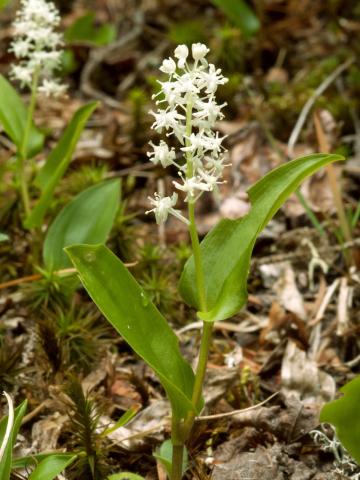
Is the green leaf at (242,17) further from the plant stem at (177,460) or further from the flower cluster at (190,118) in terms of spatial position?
the plant stem at (177,460)

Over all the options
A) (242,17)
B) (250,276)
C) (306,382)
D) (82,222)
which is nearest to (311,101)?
(242,17)

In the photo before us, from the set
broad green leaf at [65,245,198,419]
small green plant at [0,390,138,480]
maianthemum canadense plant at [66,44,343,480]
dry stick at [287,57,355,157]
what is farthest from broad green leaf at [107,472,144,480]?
dry stick at [287,57,355,157]

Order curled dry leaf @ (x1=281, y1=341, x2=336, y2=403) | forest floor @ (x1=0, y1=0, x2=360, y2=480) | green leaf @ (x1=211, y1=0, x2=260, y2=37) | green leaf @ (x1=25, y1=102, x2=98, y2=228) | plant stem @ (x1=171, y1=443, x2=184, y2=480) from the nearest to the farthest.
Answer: plant stem @ (x1=171, y1=443, x2=184, y2=480) < forest floor @ (x1=0, y1=0, x2=360, y2=480) < curled dry leaf @ (x1=281, y1=341, x2=336, y2=403) < green leaf @ (x1=25, y1=102, x2=98, y2=228) < green leaf @ (x1=211, y1=0, x2=260, y2=37)

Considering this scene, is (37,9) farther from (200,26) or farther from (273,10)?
(273,10)

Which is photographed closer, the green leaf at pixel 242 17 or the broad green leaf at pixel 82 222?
the broad green leaf at pixel 82 222

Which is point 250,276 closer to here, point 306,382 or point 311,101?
point 306,382

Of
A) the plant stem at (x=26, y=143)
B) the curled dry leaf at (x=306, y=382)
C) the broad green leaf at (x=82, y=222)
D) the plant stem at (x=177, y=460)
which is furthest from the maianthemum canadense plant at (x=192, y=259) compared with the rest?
the plant stem at (x=26, y=143)

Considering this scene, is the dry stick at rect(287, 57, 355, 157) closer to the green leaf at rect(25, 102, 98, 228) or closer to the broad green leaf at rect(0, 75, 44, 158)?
the green leaf at rect(25, 102, 98, 228)
